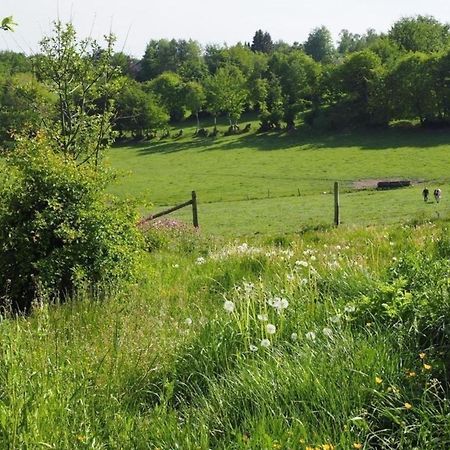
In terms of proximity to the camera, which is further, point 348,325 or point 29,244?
point 29,244

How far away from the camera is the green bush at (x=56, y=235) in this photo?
8828mm

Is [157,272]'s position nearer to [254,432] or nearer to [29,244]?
[29,244]

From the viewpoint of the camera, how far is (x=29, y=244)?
29.8 feet

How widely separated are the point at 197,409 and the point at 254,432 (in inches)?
24.6

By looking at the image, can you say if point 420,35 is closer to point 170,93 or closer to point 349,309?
point 170,93

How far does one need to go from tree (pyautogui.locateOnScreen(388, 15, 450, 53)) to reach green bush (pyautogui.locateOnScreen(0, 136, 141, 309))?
10511cm

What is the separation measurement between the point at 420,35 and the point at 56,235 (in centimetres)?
11314

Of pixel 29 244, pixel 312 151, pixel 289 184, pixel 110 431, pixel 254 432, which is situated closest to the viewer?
pixel 254 432

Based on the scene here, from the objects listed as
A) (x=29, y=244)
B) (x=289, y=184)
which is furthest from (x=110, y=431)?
(x=289, y=184)

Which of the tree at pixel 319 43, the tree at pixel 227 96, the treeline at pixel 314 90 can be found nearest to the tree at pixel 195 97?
the treeline at pixel 314 90

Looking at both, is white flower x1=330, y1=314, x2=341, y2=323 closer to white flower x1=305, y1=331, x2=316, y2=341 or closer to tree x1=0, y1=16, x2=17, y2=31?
white flower x1=305, y1=331, x2=316, y2=341

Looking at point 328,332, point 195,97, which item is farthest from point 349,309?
point 195,97

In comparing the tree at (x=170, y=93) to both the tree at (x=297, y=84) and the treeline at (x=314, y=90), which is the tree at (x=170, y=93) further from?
the tree at (x=297, y=84)

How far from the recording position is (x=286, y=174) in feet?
196
